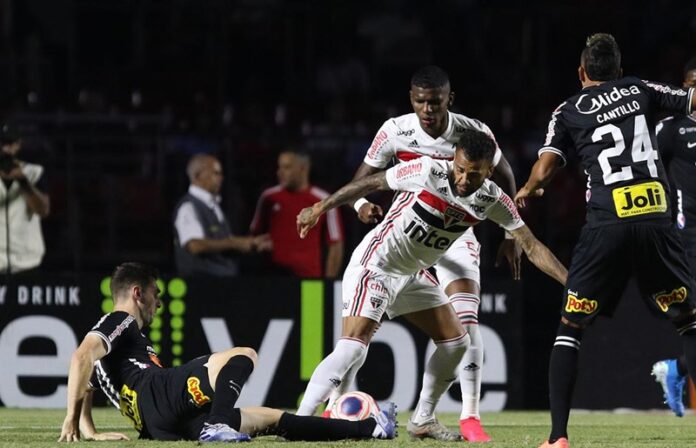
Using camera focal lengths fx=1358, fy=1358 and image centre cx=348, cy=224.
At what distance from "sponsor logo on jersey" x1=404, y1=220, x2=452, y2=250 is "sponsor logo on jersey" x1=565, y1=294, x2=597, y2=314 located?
1038mm

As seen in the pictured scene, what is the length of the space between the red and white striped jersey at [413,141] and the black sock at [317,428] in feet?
5.99

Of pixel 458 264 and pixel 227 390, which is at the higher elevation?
pixel 458 264

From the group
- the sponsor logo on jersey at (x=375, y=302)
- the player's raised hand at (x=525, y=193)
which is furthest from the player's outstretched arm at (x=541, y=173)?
the sponsor logo on jersey at (x=375, y=302)

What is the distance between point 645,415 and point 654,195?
4610 mm

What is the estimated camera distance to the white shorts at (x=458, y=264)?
8.04 meters

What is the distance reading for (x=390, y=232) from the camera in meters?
7.18

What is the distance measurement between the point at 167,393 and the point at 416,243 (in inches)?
59.0

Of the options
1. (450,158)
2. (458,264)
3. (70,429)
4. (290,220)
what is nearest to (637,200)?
(450,158)

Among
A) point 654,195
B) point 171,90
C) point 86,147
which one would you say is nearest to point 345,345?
point 654,195

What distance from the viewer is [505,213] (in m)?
6.97

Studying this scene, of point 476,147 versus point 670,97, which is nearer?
point 670,97

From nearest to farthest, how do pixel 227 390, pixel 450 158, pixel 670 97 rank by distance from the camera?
pixel 670 97
pixel 227 390
pixel 450 158

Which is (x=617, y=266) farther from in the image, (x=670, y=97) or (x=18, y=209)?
(x=18, y=209)

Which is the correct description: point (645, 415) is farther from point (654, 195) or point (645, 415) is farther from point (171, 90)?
point (171, 90)
